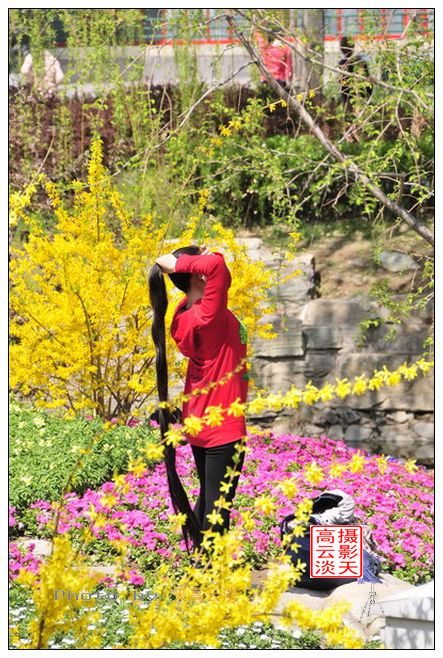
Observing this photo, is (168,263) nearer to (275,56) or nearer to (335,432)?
(335,432)

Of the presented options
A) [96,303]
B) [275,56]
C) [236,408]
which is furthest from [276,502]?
[275,56]

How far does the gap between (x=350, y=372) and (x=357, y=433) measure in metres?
0.45

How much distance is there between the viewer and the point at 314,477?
273cm

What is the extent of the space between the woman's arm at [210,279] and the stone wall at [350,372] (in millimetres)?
3132

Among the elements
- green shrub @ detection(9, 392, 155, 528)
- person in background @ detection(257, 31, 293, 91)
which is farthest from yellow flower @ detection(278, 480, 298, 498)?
person in background @ detection(257, 31, 293, 91)

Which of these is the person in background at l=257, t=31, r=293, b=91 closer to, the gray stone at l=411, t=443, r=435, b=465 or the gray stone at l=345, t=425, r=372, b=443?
the gray stone at l=345, t=425, r=372, b=443

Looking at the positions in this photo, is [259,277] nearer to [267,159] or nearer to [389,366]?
[267,159]

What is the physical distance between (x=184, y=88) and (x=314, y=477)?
5.77 m

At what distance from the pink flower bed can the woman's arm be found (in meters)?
0.86

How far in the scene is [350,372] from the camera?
6.79m

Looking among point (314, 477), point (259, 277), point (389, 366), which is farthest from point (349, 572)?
point (389, 366)

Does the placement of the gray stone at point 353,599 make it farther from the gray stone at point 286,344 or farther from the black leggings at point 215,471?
the gray stone at point 286,344

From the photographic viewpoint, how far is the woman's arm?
11.5 feet

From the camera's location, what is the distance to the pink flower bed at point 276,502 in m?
4.32
